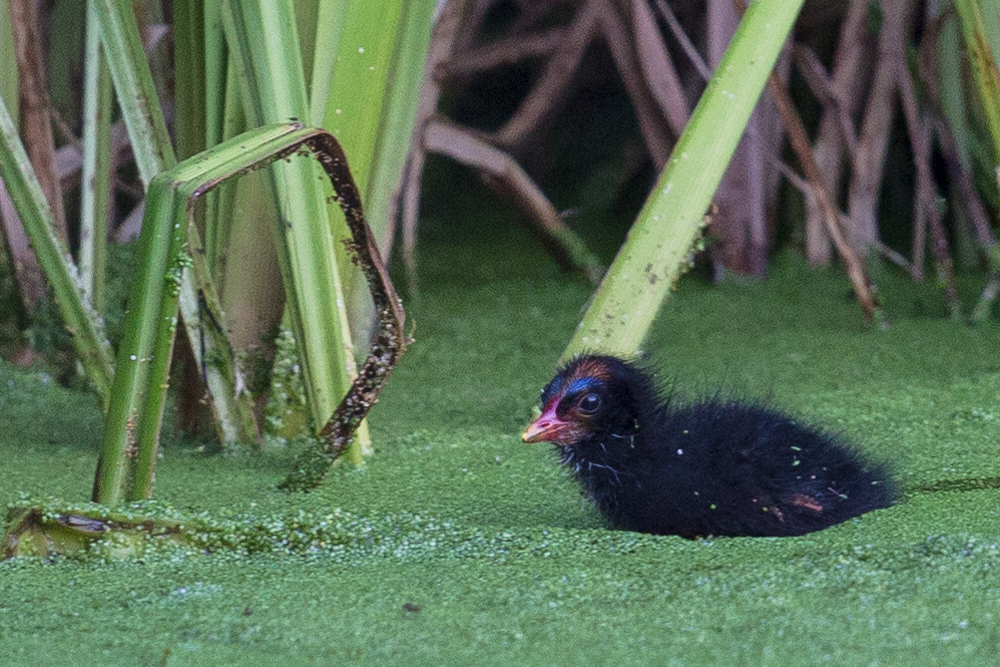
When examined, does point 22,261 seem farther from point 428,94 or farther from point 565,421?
point 565,421

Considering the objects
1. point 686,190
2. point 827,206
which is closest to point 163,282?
point 686,190

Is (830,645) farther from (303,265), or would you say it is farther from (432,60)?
(432,60)

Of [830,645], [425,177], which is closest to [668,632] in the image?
[830,645]

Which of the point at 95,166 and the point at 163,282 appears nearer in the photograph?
the point at 163,282

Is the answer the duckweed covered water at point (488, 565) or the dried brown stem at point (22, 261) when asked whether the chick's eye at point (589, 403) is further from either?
the dried brown stem at point (22, 261)

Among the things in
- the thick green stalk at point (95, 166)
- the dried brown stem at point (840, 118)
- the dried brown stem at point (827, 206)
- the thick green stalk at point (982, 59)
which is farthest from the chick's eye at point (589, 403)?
the dried brown stem at point (840, 118)

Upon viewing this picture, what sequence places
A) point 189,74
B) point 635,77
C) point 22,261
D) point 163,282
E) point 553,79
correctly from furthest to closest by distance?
1. point 553,79
2. point 635,77
3. point 22,261
4. point 189,74
5. point 163,282

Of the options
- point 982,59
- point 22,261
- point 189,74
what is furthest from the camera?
point 22,261
